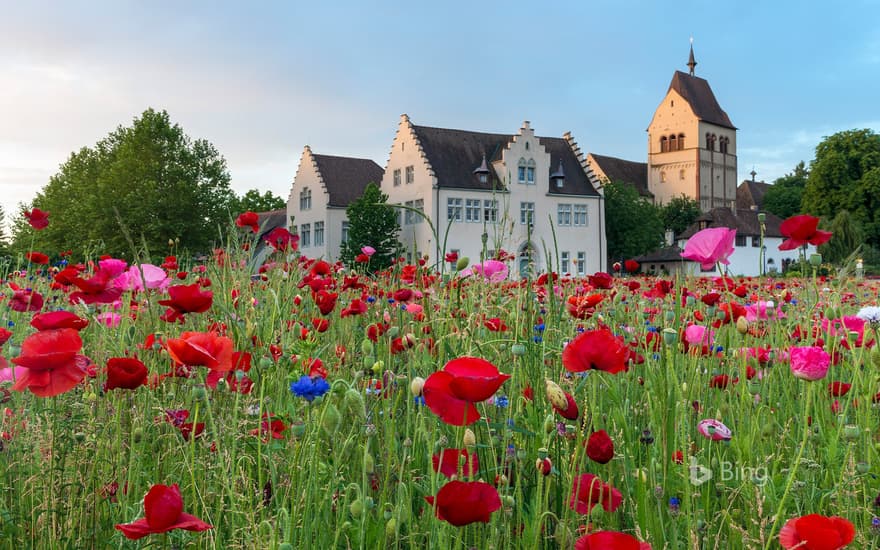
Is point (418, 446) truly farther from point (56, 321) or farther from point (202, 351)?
point (56, 321)

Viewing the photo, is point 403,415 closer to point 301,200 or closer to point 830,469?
point 830,469

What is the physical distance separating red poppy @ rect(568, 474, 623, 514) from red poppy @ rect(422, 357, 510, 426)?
0.89ft

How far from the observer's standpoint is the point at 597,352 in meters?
1.19

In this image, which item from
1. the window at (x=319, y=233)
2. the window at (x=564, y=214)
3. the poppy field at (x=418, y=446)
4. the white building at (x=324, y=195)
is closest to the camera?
the poppy field at (x=418, y=446)

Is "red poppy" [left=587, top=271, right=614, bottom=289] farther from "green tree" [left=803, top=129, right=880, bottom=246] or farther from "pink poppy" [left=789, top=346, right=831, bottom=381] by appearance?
"green tree" [left=803, top=129, right=880, bottom=246]

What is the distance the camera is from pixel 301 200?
37125 mm

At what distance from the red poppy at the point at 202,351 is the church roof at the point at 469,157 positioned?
1234 inches

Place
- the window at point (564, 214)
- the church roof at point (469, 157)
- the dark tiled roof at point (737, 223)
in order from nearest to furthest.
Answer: the church roof at point (469, 157) → the window at point (564, 214) → the dark tiled roof at point (737, 223)

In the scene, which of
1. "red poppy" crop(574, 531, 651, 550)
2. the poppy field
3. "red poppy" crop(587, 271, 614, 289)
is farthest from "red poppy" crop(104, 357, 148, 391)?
"red poppy" crop(587, 271, 614, 289)

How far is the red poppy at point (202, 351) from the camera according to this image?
123 cm

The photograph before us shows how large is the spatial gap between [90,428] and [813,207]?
52.0m

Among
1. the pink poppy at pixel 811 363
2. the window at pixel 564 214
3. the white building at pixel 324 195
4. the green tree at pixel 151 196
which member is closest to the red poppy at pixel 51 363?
the pink poppy at pixel 811 363

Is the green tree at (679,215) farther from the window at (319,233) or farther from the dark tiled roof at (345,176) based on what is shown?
the window at (319,233)

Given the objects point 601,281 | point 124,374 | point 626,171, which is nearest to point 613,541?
point 124,374
